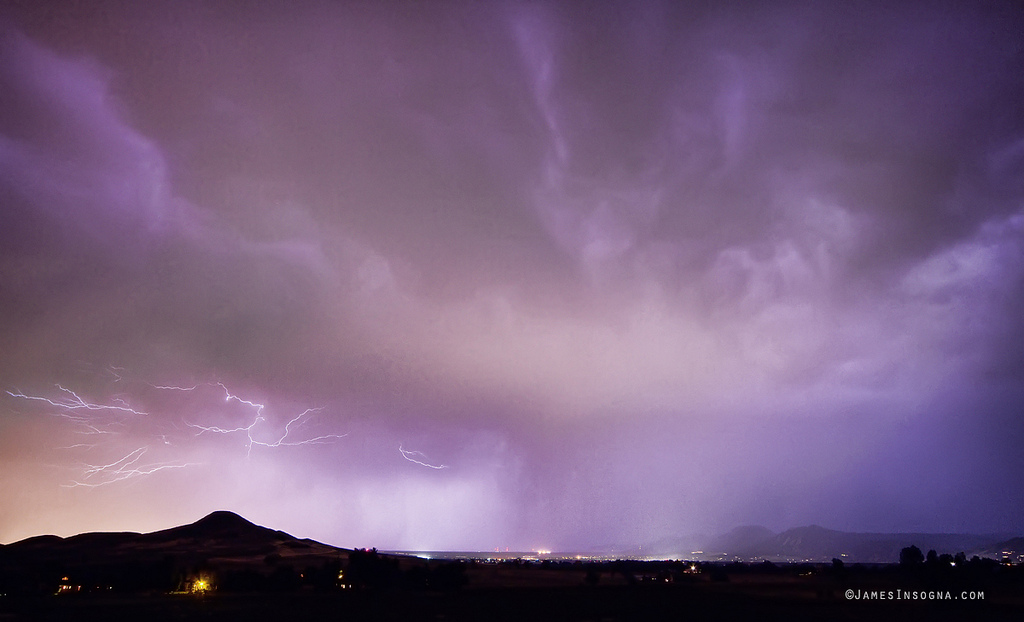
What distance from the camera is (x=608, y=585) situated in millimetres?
72125

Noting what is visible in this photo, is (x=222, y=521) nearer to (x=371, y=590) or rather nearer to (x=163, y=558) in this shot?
(x=163, y=558)

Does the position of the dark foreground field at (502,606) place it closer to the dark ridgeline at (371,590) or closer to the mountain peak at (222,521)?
the dark ridgeline at (371,590)

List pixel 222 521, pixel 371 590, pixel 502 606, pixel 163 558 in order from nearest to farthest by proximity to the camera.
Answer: pixel 502 606, pixel 371 590, pixel 163 558, pixel 222 521

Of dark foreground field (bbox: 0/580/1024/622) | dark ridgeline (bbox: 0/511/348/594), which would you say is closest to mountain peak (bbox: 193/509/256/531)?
dark ridgeline (bbox: 0/511/348/594)

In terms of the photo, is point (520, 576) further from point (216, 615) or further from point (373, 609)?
point (216, 615)

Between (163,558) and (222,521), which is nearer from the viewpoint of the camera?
(163,558)

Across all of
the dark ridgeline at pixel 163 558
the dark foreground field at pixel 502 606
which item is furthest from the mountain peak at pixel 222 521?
the dark foreground field at pixel 502 606

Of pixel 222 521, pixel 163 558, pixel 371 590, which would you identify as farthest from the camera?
pixel 222 521

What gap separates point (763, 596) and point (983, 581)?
34737 mm

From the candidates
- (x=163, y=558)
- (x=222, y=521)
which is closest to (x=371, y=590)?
(x=163, y=558)

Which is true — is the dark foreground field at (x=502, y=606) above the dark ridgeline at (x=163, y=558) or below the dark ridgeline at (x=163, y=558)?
below

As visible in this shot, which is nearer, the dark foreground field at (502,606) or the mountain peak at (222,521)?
the dark foreground field at (502,606)

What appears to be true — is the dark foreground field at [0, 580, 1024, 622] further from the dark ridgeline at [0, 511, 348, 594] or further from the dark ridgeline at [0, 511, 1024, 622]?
the dark ridgeline at [0, 511, 348, 594]

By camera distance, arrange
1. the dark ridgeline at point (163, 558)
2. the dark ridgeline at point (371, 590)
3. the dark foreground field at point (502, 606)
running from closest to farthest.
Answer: the dark foreground field at point (502, 606)
the dark ridgeline at point (371, 590)
the dark ridgeline at point (163, 558)
